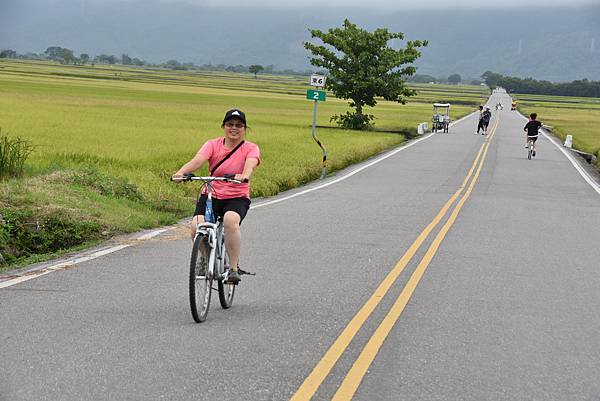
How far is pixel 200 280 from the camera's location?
7.25 m

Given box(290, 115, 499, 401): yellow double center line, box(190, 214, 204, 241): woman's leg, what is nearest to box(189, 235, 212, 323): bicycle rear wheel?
box(190, 214, 204, 241): woman's leg

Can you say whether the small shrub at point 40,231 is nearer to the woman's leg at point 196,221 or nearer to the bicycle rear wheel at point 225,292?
the bicycle rear wheel at point 225,292

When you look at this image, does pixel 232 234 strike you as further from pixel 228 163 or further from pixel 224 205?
pixel 228 163

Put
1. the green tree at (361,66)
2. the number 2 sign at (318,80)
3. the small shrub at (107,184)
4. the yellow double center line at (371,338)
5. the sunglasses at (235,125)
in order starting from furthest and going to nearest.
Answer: the green tree at (361,66), the number 2 sign at (318,80), the small shrub at (107,184), the sunglasses at (235,125), the yellow double center line at (371,338)

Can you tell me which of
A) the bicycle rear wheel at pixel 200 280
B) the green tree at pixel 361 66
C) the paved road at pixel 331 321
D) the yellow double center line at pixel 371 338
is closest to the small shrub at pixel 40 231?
the paved road at pixel 331 321

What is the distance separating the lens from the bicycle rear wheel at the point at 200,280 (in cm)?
695

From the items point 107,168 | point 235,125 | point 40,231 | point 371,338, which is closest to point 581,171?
point 107,168

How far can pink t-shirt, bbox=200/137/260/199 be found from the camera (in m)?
7.74

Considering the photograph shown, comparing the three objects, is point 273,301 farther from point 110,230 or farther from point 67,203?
point 67,203

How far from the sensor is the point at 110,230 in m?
12.3

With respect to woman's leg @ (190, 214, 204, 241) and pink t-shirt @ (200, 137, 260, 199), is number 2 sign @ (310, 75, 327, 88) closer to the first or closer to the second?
pink t-shirt @ (200, 137, 260, 199)

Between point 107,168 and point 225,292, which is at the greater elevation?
point 225,292

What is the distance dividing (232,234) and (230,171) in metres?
0.59

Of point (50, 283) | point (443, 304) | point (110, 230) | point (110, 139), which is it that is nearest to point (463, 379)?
point (443, 304)
